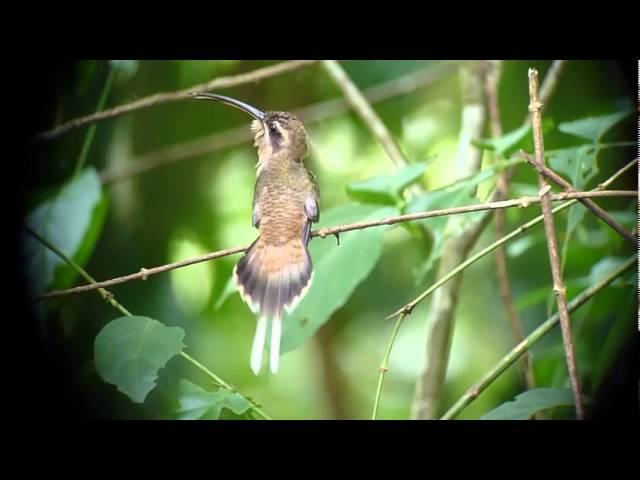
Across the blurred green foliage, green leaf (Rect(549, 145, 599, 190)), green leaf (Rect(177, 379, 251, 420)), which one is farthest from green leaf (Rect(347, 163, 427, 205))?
green leaf (Rect(177, 379, 251, 420))

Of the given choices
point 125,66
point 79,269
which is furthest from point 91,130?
point 79,269

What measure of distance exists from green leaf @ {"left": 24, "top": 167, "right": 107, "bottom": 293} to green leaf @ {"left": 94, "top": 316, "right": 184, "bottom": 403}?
1.10 feet

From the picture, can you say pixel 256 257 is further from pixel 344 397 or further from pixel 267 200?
pixel 344 397

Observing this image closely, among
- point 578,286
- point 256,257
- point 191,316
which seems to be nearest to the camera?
point 256,257

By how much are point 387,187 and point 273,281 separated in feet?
1.01

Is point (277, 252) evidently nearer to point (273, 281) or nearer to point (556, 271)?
point (273, 281)

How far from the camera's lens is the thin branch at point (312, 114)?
2543mm

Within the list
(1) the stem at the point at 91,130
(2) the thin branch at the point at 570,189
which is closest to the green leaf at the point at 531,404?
(2) the thin branch at the point at 570,189

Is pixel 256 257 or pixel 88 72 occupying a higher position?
pixel 88 72

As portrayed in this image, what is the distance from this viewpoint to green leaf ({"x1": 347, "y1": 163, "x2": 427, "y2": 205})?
6.13ft
